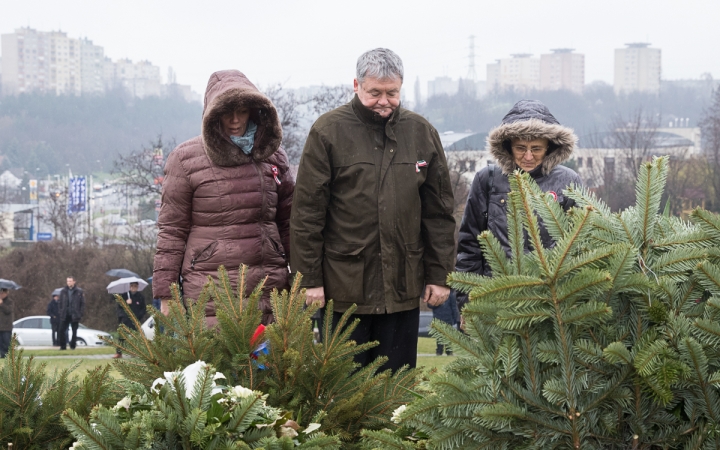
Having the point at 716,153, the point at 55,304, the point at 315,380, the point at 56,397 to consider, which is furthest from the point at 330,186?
the point at 716,153

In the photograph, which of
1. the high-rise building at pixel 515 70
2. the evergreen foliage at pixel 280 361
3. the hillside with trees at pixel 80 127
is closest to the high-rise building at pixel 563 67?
the high-rise building at pixel 515 70

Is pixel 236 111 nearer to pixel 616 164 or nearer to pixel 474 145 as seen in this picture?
pixel 616 164

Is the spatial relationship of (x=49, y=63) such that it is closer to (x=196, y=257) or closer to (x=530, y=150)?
(x=196, y=257)

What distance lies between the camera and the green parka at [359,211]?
164 inches

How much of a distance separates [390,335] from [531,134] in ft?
4.19

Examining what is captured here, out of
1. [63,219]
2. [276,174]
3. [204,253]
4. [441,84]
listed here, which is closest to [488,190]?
[276,174]

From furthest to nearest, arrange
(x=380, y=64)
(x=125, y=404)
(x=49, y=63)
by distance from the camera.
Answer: (x=49, y=63) → (x=380, y=64) → (x=125, y=404)

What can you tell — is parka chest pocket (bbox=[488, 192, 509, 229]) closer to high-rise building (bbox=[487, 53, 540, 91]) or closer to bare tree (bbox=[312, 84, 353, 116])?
bare tree (bbox=[312, 84, 353, 116])

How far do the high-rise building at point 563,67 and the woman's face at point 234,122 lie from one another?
168028 mm

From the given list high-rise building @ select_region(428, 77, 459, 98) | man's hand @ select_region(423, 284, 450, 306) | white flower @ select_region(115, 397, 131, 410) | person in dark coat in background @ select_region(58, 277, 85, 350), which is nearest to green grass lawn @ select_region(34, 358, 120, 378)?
white flower @ select_region(115, 397, 131, 410)

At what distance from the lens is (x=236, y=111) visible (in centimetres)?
453

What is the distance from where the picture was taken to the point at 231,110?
4.50 m

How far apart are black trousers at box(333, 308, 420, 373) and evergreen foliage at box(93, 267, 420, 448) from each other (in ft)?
3.27

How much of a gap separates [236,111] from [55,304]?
62.9 feet
